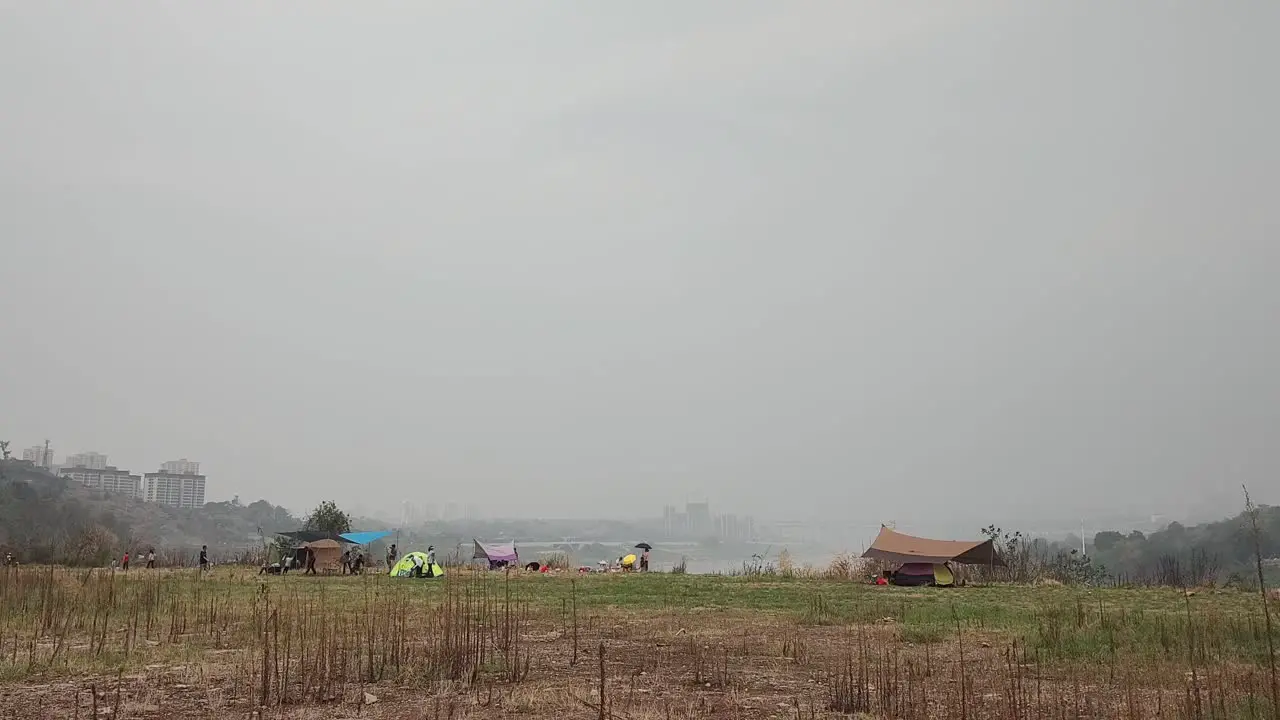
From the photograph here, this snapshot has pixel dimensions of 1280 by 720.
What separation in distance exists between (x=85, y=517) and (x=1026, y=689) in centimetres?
8306

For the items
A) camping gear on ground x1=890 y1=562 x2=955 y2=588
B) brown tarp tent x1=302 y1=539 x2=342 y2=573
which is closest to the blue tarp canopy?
brown tarp tent x1=302 y1=539 x2=342 y2=573

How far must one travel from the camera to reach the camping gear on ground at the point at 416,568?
28.8 metres

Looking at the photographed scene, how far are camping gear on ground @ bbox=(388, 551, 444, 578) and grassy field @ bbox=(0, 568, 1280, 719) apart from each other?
12.6m

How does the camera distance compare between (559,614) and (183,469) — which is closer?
(559,614)

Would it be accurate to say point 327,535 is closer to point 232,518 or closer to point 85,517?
point 85,517

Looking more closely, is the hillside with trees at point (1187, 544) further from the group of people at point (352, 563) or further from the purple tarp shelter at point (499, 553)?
the group of people at point (352, 563)

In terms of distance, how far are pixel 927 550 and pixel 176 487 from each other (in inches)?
7138

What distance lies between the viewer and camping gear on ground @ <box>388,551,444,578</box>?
28.8 meters

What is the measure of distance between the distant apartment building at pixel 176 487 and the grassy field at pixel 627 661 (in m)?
174

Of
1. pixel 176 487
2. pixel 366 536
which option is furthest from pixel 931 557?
pixel 176 487

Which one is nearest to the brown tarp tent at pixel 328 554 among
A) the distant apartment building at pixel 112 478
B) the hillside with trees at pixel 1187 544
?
the hillside with trees at pixel 1187 544

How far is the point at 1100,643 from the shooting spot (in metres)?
10.9

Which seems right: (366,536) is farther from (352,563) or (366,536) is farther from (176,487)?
(176,487)

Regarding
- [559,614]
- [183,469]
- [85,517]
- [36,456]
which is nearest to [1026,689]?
[559,614]
